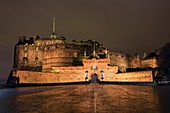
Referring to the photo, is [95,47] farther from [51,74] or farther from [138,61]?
[51,74]

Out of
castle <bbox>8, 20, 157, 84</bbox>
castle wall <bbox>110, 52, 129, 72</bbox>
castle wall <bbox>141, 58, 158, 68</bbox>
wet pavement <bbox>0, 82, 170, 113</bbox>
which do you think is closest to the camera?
wet pavement <bbox>0, 82, 170, 113</bbox>

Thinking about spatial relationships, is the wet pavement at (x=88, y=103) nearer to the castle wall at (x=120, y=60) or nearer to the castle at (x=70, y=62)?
the castle at (x=70, y=62)

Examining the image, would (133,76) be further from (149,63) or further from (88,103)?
(88,103)

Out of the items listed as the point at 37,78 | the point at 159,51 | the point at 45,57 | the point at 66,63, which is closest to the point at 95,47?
the point at 66,63

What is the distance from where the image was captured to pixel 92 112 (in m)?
5.50

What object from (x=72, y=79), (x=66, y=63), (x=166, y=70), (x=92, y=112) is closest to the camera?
(x=92, y=112)

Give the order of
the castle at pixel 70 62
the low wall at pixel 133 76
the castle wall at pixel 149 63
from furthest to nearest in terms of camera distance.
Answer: the castle wall at pixel 149 63, the castle at pixel 70 62, the low wall at pixel 133 76

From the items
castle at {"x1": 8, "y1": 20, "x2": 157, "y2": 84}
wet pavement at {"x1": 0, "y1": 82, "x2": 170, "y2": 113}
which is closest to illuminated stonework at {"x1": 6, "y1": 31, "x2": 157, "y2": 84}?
castle at {"x1": 8, "y1": 20, "x2": 157, "y2": 84}

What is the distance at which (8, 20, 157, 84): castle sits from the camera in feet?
124

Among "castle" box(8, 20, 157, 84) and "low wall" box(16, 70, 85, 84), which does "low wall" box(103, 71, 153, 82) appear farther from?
"low wall" box(16, 70, 85, 84)

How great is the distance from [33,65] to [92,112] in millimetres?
52030

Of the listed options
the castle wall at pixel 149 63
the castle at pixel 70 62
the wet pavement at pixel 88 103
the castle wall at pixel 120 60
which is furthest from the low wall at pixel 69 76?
the wet pavement at pixel 88 103

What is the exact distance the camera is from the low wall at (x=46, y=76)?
1378 inches

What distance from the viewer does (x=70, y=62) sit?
51.1 metres
